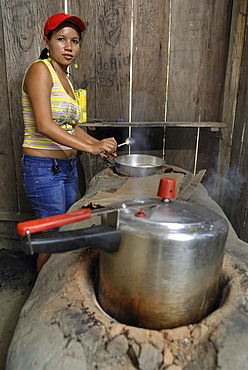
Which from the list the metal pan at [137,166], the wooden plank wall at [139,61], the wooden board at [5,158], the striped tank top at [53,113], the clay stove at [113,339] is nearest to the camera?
the clay stove at [113,339]

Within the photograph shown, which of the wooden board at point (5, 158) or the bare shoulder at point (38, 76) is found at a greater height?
the bare shoulder at point (38, 76)

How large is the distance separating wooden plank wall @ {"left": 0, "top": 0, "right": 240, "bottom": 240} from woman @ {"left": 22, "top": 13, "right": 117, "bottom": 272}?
0.89 m

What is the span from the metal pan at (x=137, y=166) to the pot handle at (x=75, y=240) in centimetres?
143

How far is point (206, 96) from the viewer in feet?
10.5

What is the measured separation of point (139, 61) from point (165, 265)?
2722 mm

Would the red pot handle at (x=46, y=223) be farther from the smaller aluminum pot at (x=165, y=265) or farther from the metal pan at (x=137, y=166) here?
the metal pan at (x=137, y=166)

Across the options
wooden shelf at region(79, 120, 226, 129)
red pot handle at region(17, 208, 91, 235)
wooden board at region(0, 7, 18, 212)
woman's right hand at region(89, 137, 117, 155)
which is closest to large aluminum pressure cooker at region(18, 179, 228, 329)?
red pot handle at region(17, 208, 91, 235)

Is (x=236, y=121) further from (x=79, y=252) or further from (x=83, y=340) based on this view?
(x=83, y=340)

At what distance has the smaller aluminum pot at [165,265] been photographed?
0.81 m

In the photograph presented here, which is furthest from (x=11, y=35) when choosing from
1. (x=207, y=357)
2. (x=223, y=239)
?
(x=207, y=357)

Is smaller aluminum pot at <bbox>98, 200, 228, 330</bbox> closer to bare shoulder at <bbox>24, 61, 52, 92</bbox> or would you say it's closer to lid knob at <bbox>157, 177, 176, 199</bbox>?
lid knob at <bbox>157, 177, 176, 199</bbox>

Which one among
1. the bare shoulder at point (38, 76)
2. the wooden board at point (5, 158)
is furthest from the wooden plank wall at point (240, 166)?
the wooden board at point (5, 158)

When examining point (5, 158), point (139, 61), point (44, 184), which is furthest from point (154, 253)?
point (5, 158)

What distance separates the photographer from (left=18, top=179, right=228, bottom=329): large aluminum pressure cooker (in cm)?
81
